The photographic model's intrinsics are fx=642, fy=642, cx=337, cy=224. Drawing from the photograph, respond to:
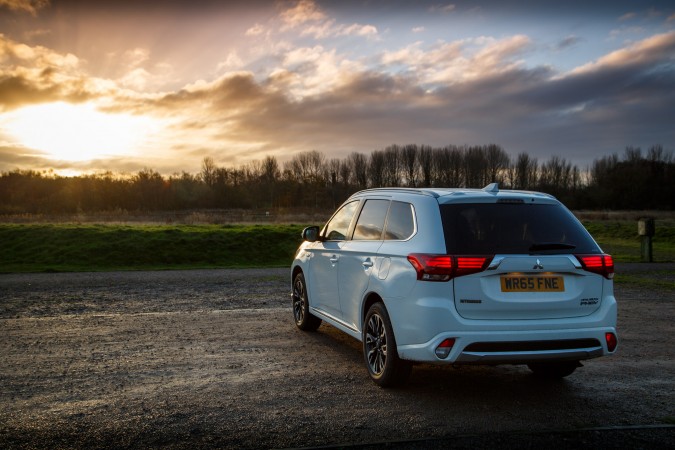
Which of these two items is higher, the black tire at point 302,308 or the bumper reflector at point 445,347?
the bumper reflector at point 445,347

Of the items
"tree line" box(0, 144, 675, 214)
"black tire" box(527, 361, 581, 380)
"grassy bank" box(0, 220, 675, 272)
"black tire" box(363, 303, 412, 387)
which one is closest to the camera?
"black tire" box(363, 303, 412, 387)

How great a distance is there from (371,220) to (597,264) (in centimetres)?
233

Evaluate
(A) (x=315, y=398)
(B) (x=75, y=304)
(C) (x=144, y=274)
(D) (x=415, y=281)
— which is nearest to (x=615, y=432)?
(D) (x=415, y=281)

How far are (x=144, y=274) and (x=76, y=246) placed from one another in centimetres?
630

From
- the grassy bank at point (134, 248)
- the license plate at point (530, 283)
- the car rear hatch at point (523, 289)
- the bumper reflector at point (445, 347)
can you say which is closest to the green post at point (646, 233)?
the grassy bank at point (134, 248)

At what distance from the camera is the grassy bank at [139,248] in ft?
75.2

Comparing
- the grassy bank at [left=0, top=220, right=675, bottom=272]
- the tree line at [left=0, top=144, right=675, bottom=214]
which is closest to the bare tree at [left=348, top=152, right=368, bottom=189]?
the tree line at [left=0, top=144, right=675, bottom=214]

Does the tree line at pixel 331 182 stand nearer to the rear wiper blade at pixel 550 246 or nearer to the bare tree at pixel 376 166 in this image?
the bare tree at pixel 376 166

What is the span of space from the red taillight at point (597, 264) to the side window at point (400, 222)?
1512 mm

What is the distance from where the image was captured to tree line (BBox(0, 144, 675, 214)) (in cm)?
7712

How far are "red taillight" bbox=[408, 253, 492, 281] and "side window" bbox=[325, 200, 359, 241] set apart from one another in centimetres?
223

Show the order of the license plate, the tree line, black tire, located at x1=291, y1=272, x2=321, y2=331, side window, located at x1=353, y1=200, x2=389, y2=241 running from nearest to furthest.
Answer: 1. the license plate
2. side window, located at x1=353, y1=200, x2=389, y2=241
3. black tire, located at x1=291, y1=272, x2=321, y2=331
4. the tree line

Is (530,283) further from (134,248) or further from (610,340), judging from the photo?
(134,248)

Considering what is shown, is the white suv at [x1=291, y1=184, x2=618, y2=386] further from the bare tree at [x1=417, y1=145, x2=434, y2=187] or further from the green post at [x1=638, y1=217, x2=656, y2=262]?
the bare tree at [x1=417, y1=145, x2=434, y2=187]
